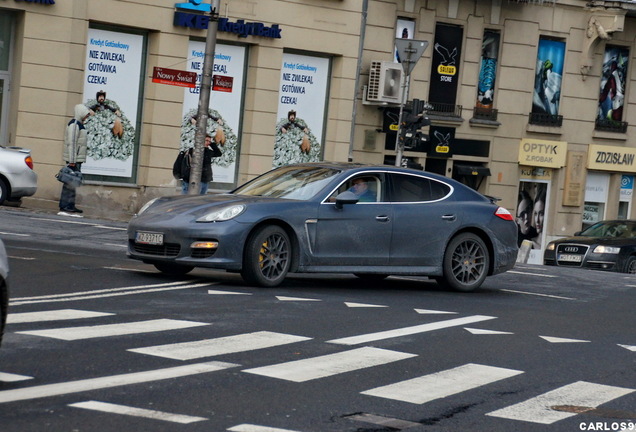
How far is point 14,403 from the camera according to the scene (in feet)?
22.0

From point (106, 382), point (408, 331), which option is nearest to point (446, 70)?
point (408, 331)

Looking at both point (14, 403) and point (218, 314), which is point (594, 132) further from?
point (14, 403)

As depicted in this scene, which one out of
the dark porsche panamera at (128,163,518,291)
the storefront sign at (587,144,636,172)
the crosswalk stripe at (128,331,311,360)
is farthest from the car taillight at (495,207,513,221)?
the storefront sign at (587,144,636,172)

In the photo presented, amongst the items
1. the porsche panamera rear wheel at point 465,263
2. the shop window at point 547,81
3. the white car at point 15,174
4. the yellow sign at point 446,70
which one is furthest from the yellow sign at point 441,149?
the porsche panamera rear wheel at point 465,263

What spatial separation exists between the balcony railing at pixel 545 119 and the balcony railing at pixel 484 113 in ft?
4.10

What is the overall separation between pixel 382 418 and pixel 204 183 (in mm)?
19832

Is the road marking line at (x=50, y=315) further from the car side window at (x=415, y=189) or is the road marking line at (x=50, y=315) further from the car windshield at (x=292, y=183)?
the car side window at (x=415, y=189)

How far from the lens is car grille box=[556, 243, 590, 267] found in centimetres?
2605

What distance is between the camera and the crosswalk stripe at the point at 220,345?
8734 mm

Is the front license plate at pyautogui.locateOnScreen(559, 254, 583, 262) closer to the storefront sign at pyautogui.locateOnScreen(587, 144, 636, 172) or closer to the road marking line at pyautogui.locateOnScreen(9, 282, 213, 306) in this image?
the storefront sign at pyautogui.locateOnScreen(587, 144, 636, 172)

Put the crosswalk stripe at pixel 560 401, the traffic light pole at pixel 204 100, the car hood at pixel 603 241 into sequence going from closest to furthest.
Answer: the crosswalk stripe at pixel 560 401, the traffic light pole at pixel 204 100, the car hood at pixel 603 241

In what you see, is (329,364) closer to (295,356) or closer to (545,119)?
(295,356)

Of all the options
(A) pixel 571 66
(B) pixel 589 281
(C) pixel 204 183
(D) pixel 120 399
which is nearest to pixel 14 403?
(D) pixel 120 399

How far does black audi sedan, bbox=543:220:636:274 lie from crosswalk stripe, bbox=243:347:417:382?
55.0 feet
